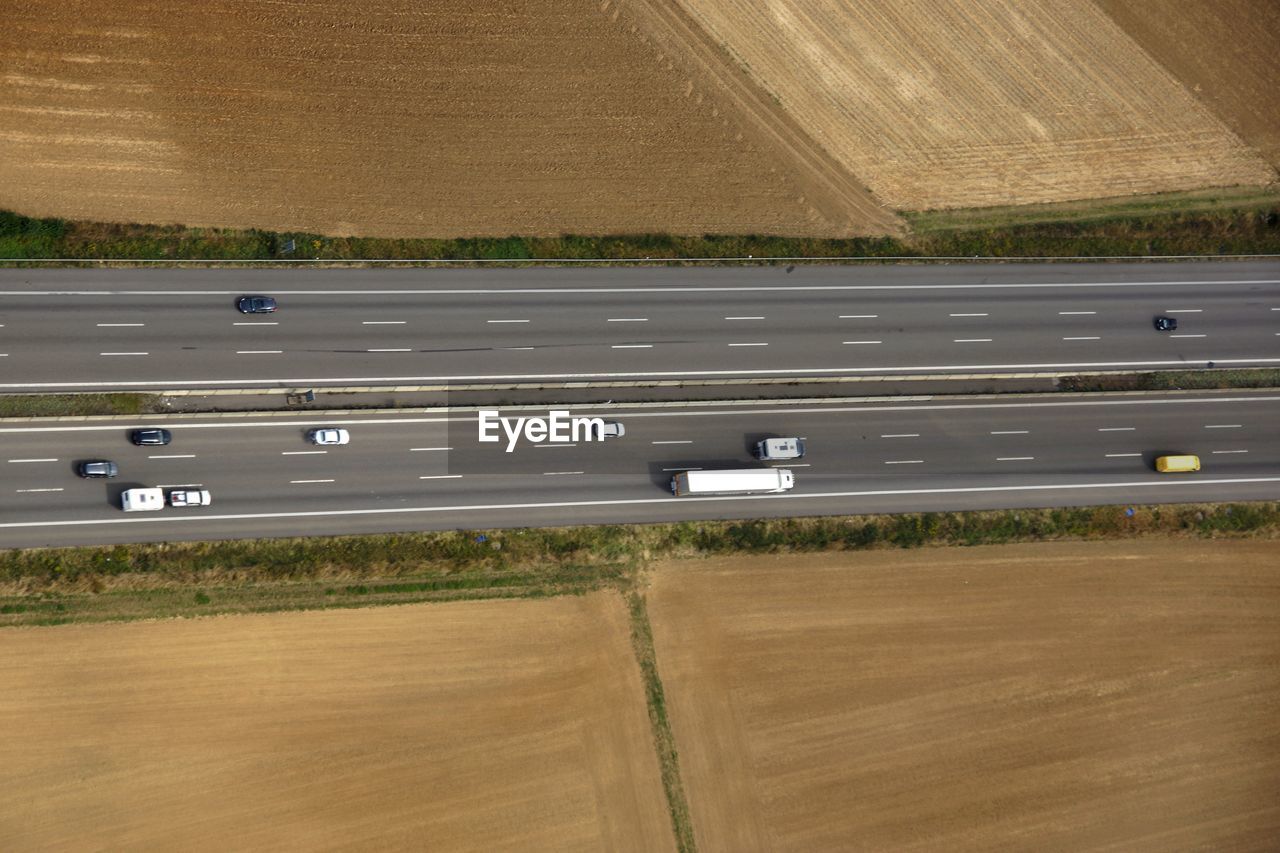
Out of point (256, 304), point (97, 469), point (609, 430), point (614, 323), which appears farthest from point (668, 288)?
point (97, 469)

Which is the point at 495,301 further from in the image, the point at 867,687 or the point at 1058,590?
the point at 1058,590

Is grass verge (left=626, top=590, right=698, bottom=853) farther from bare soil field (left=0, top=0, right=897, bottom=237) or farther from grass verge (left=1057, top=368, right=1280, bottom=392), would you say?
grass verge (left=1057, top=368, right=1280, bottom=392)

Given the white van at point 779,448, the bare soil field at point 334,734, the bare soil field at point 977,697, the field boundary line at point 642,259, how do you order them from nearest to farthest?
the bare soil field at point 334,734 < the bare soil field at point 977,697 < the field boundary line at point 642,259 < the white van at point 779,448

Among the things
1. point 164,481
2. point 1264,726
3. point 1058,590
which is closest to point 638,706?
point 1058,590

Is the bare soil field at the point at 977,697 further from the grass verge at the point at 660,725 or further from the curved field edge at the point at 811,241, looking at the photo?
the curved field edge at the point at 811,241

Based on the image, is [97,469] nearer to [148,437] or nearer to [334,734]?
[148,437]

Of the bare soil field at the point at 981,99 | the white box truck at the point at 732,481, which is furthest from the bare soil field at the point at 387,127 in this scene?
the white box truck at the point at 732,481

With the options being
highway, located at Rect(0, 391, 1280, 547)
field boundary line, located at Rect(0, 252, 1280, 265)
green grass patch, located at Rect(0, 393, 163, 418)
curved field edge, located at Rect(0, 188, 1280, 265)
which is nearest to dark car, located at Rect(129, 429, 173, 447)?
highway, located at Rect(0, 391, 1280, 547)

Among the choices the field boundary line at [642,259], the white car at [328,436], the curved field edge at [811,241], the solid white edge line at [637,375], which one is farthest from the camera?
the curved field edge at [811,241]
